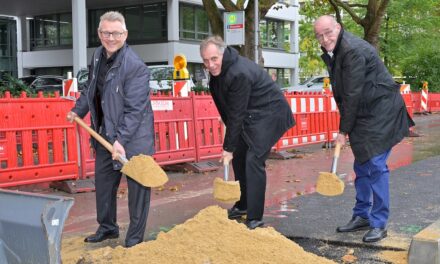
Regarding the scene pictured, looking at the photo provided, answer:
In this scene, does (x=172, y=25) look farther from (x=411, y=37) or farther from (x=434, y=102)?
(x=434, y=102)

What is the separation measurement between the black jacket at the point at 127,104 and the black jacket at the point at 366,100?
5.30 feet

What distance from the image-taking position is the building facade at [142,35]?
1302 inches

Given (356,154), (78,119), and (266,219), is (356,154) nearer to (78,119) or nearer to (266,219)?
(266,219)

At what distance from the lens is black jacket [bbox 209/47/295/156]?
499 centimetres

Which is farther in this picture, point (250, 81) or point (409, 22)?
point (409, 22)

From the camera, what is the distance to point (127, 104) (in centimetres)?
446

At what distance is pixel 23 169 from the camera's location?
699 cm

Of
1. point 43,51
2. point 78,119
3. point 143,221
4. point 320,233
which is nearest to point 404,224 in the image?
point 320,233

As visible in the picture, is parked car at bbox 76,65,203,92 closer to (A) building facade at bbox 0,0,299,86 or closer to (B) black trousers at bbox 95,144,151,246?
(A) building facade at bbox 0,0,299,86

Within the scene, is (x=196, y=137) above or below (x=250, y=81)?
below

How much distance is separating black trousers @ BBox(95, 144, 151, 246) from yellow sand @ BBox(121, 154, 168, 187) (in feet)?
0.80

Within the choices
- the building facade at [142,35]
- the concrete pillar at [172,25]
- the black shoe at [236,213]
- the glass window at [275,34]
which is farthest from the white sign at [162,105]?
the glass window at [275,34]

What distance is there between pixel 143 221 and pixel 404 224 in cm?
237

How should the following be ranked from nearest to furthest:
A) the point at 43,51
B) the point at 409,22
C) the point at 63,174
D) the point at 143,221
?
the point at 143,221 < the point at 63,174 < the point at 409,22 < the point at 43,51
